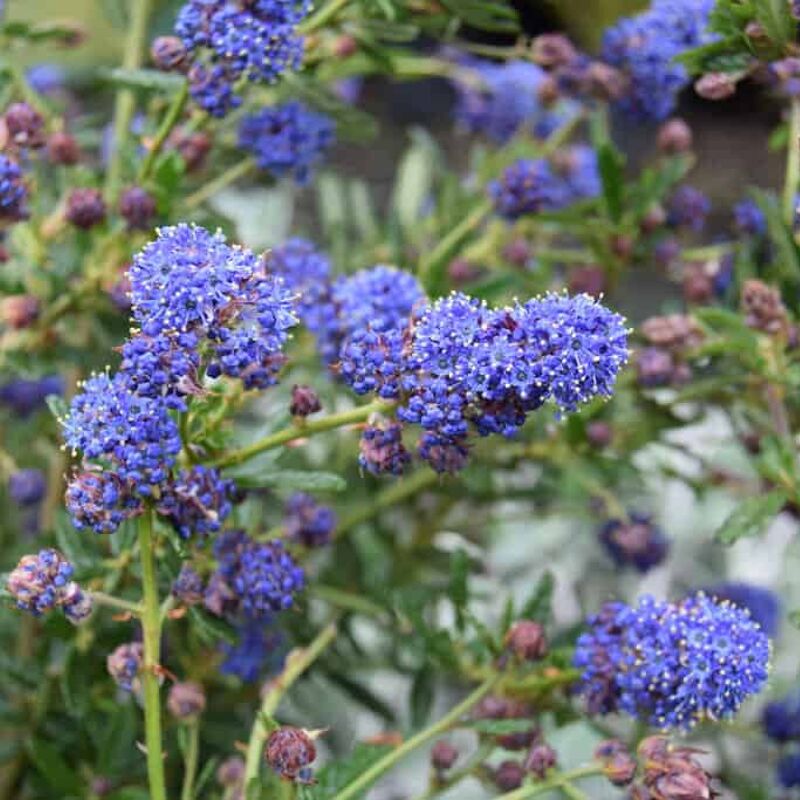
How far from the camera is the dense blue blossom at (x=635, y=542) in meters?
1.78

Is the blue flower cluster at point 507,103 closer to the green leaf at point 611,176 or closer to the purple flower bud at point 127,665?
the green leaf at point 611,176

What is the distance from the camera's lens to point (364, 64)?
1759mm

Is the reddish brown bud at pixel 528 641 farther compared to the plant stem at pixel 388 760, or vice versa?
the reddish brown bud at pixel 528 641

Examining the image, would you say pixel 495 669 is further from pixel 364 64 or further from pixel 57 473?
pixel 364 64

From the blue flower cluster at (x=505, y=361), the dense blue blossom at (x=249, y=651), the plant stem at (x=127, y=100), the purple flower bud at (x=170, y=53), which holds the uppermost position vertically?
the purple flower bud at (x=170, y=53)

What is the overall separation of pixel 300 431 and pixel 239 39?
1.30 feet

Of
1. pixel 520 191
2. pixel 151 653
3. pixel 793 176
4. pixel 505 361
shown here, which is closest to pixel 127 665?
pixel 151 653

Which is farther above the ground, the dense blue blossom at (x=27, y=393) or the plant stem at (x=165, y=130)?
the plant stem at (x=165, y=130)

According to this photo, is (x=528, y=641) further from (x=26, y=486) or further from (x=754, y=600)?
(x=26, y=486)

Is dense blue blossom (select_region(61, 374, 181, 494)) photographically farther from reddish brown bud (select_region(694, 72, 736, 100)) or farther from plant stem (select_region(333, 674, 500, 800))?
reddish brown bud (select_region(694, 72, 736, 100))

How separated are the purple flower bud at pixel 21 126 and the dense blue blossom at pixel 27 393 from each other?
0.49m

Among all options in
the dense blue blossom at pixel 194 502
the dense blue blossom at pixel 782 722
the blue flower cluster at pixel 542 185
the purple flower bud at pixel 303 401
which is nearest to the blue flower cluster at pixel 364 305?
the purple flower bud at pixel 303 401

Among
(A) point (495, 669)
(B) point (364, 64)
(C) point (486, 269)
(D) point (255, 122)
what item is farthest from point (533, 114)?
(A) point (495, 669)

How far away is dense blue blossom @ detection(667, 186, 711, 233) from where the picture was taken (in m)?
1.79
